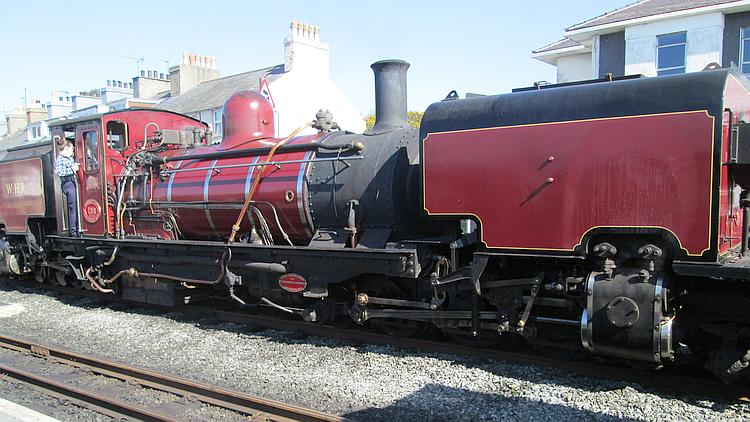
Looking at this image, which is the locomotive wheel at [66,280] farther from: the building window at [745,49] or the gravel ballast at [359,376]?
the building window at [745,49]

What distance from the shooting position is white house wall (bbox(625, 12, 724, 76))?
15453 mm

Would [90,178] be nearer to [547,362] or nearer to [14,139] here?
[547,362]

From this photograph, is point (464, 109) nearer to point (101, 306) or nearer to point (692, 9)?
point (101, 306)

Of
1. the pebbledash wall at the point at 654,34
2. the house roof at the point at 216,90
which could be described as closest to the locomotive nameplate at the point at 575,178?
the pebbledash wall at the point at 654,34

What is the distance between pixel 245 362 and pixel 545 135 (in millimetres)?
4019

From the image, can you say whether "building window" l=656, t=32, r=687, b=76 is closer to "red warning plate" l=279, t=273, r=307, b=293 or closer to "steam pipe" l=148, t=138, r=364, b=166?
"steam pipe" l=148, t=138, r=364, b=166

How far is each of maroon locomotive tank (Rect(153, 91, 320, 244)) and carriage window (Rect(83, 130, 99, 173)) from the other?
1401 mm

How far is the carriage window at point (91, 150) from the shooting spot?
8859mm

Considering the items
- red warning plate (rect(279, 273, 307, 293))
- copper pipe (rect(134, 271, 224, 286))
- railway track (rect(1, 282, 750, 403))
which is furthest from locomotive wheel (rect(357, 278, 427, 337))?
copper pipe (rect(134, 271, 224, 286))

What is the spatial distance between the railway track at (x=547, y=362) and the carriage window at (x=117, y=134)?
3.44 meters

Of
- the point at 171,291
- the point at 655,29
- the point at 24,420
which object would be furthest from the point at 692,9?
the point at 24,420

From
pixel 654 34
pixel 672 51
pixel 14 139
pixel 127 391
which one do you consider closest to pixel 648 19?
pixel 654 34

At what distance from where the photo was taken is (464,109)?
211 inches

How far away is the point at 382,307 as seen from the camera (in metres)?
6.41
